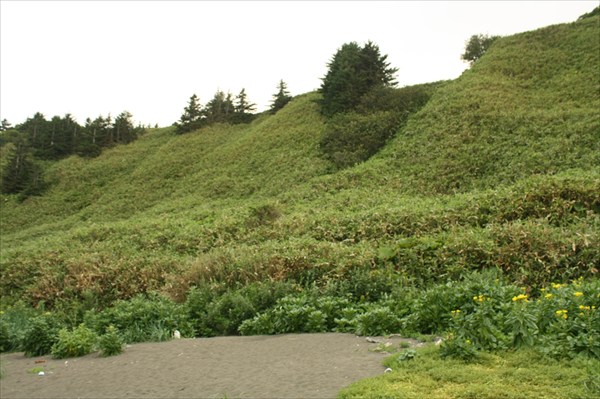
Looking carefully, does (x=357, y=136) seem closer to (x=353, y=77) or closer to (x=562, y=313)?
(x=353, y=77)

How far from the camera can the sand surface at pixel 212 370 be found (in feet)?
17.1

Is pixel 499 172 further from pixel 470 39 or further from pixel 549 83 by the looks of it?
pixel 470 39

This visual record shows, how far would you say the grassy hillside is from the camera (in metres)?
10.6

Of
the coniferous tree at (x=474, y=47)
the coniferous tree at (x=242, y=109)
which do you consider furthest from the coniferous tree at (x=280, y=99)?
the coniferous tree at (x=474, y=47)

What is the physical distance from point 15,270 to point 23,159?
31414mm

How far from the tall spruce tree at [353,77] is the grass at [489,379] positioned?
1176 inches

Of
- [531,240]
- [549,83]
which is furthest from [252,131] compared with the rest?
[531,240]

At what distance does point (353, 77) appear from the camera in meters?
35.3

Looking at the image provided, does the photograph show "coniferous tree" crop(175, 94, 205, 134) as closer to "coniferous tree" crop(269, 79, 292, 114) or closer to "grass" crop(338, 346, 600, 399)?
"coniferous tree" crop(269, 79, 292, 114)

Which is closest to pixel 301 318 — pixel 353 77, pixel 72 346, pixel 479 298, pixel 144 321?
pixel 479 298

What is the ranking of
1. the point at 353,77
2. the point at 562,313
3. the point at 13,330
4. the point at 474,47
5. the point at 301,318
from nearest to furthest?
the point at 562,313 → the point at 301,318 → the point at 13,330 → the point at 353,77 → the point at 474,47

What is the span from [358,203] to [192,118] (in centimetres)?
3196

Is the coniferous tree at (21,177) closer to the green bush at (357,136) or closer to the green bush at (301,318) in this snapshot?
the green bush at (357,136)

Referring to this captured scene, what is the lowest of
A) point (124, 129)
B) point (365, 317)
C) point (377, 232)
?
point (365, 317)
